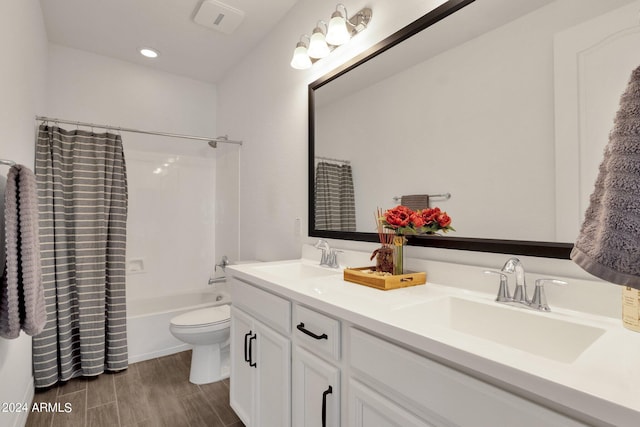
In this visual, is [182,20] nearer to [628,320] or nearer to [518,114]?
[518,114]

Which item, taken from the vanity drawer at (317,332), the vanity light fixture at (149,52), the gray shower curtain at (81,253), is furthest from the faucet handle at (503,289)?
the vanity light fixture at (149,52)

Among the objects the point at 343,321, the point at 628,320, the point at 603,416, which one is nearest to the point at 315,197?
the point at 343,321

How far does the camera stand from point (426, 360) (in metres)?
0.73

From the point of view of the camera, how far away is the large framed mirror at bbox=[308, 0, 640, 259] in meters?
0.91

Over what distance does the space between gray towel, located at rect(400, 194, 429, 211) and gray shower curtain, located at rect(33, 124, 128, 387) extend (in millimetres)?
2230

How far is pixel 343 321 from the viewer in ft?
3.21

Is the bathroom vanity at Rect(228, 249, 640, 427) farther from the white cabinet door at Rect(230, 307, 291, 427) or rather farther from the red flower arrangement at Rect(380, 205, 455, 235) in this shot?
the red flower arrangement at Rect(380, 205, 455, 235)

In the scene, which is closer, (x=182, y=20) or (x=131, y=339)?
(x=182, y=20)

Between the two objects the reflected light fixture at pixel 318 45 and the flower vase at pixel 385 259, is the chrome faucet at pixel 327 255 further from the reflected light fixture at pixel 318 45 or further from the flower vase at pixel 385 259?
the reflected light fixture at pixel 318 45

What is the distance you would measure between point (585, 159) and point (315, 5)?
67.2 inches

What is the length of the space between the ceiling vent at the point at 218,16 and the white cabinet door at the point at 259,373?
1922 mm

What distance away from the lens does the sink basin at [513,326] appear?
80cm

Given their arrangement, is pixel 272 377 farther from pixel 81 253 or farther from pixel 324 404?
pixel 81 253

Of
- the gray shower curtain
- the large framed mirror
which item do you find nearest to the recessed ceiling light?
the gray shower curtain
